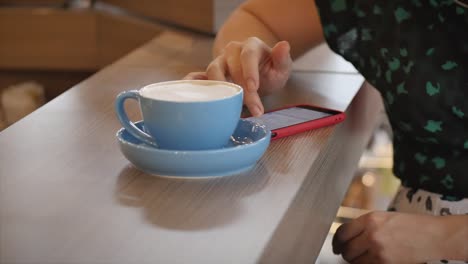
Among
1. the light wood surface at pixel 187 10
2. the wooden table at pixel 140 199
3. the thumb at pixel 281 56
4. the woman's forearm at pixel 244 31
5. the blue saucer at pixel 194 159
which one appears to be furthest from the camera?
the light wood surface at pixel 187 10

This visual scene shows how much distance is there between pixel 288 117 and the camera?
92cm

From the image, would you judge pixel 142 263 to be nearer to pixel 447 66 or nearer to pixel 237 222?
pixel 237 222

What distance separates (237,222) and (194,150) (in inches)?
4.9

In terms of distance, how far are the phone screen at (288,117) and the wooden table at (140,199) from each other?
0.08 ft

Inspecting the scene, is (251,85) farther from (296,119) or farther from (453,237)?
(453,237)

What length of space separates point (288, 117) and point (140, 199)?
0.30 m

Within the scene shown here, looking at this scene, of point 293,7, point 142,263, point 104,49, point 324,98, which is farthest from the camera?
point 104,49

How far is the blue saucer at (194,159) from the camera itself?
71 centimetres

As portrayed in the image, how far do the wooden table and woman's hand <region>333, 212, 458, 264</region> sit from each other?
0.07 m

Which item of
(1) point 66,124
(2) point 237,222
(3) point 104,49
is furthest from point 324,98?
(3) point 104,49

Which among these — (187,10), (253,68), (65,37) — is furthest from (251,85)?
(65,37)

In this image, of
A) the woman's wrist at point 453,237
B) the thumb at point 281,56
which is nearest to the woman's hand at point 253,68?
the thumb at point 281,56

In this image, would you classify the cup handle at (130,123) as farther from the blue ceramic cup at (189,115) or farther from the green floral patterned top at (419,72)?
the green floral patterned top at (419,72)

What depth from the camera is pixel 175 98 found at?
732 mm
